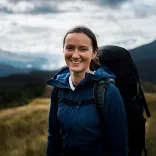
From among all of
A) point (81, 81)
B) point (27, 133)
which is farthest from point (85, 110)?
point (27, 133)

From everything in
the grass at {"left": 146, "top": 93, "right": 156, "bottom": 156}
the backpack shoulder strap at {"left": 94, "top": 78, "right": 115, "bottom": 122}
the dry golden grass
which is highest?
the backpack shoulder strap at {"left": 94, "top": 78, "right": 115, "bottom": 122}

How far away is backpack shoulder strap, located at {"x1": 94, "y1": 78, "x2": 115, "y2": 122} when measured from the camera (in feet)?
11.1

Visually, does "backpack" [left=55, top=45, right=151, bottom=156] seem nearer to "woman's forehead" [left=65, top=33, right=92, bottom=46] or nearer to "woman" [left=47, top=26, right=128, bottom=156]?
"woman" [left=47, top=26, right=128, bottom=156]

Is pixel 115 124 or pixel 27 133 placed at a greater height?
pixel 115 124

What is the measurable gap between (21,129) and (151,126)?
210 inches

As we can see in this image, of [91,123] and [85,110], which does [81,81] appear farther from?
[91,123]

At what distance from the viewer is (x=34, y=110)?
17.6 meters

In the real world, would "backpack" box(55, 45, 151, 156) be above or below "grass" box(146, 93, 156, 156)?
above

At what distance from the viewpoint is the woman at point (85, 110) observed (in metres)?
3.45

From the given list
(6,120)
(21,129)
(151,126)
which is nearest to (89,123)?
(151,126)

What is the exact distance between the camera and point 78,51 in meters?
3.60

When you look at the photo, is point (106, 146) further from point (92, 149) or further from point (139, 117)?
point (139, 117)

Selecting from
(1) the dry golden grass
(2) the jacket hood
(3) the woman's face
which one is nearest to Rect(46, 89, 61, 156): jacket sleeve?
(2) the jacket hood

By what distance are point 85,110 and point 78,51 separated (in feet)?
2.00
